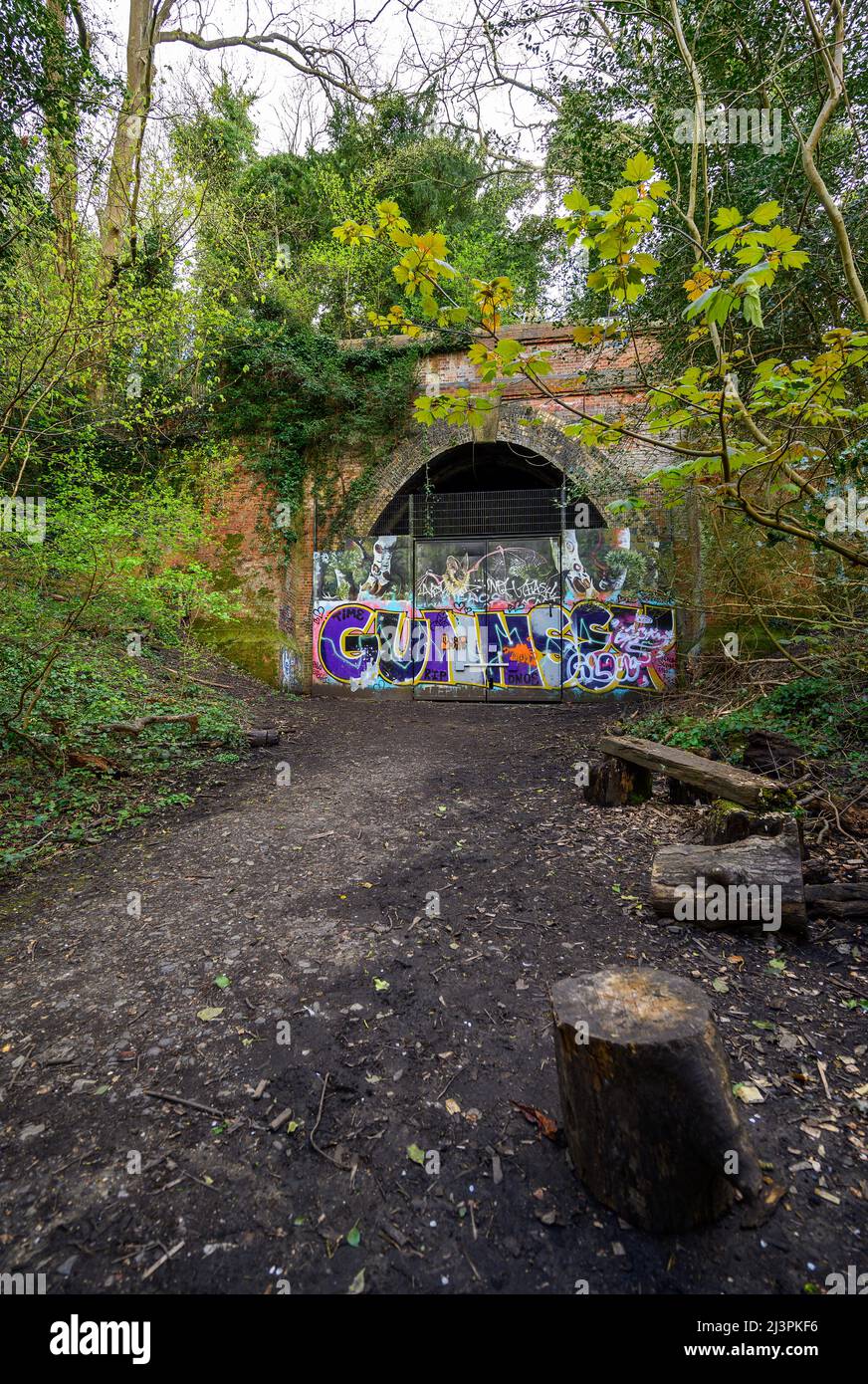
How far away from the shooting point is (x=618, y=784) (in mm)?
5105

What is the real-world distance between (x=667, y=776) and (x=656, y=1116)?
12.1ft

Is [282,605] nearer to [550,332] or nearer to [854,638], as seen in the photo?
[550,332]

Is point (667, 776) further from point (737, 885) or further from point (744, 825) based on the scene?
point (737, 885)

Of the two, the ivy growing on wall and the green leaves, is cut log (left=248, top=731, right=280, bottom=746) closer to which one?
the ivy growing on wall

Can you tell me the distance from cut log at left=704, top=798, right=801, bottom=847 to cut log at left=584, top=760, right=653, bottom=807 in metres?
1.41

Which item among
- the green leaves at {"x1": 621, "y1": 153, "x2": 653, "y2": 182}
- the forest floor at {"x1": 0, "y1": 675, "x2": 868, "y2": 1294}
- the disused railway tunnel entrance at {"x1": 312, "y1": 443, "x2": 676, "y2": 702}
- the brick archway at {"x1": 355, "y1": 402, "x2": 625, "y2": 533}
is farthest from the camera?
the brick archway at {"x1": 355, "y1": 402, "x2": 625, "y2": 533}

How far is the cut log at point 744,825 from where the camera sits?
138 inches

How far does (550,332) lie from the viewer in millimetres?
10055

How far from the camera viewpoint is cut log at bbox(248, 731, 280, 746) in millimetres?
7262

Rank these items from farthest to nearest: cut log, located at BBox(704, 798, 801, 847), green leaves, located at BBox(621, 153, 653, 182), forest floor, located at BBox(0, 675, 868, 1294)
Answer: cut log, located at BBox(704, 798, 801, 847), green leaves, located at BBox(621, 153, 653, 182), forest floor, located at BBox(0, 675, 868, 1294)

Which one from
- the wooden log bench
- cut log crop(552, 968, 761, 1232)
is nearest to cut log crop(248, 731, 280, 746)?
the wooden log bench

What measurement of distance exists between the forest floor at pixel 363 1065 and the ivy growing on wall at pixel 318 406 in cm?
850

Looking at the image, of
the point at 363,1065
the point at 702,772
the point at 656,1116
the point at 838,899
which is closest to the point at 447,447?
the point at 702,772

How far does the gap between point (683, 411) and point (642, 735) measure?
4.64m
